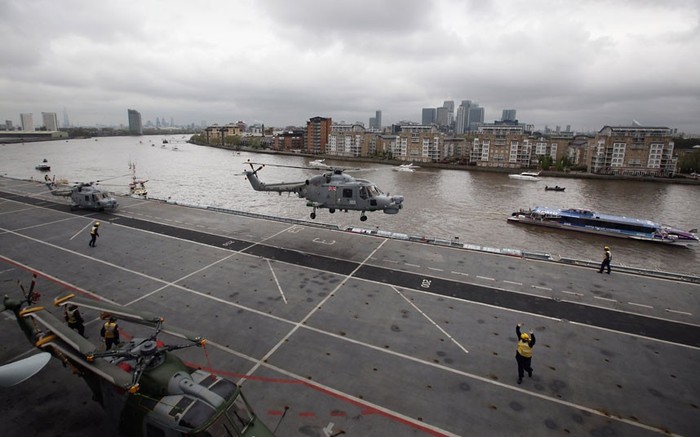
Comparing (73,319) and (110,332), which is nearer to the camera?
(110,332)

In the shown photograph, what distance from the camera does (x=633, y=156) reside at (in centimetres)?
8344

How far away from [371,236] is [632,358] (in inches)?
601

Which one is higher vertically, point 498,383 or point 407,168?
point 407,168

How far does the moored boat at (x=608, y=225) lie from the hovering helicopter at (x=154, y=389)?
38673 millimetres

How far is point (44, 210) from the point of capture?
30.1 meters

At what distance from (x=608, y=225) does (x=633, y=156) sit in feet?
214

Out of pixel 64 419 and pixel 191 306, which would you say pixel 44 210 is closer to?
pixel 191 306

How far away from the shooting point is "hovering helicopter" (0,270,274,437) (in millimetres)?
6191

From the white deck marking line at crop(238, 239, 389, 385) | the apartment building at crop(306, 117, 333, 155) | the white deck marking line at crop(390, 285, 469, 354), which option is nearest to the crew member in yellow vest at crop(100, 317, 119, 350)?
the white deck marking line at crop(238, 239, 389, 385)

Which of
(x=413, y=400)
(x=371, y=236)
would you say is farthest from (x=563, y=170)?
(x=413, y=400)

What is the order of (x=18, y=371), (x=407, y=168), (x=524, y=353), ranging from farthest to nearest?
(x=407, y=168), (x=524, y=353), (x=18, y=371)

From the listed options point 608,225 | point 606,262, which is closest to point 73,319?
point 606,262

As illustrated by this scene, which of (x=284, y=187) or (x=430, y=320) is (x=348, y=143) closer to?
(x=284, y=187)

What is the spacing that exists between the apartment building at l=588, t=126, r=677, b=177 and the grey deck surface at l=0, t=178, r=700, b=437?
8490cm
